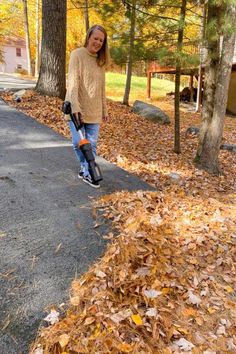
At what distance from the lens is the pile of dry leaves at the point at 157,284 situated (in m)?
2.04

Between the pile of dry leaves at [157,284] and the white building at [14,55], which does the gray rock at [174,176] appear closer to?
the pile of dry leaves at [157,284]

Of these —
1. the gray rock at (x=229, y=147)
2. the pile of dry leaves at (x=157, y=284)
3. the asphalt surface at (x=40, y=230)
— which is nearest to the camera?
the pile of dry leaves at (x=157, y=284)

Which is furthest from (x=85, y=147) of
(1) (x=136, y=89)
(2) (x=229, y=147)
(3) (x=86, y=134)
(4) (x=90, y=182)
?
(1) (x=136, y=89)

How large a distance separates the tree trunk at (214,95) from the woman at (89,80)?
257cm

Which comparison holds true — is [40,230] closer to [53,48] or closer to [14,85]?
[53,48]

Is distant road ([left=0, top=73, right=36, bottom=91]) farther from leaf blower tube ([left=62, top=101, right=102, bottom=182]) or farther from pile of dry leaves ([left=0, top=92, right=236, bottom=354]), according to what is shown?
pile of dry leaves ([left=0, top=92, right=236, bottom=354])

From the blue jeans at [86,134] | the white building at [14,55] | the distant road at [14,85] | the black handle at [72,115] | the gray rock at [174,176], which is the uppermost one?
the white building at [14,55]

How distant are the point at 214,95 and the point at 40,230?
4321mm

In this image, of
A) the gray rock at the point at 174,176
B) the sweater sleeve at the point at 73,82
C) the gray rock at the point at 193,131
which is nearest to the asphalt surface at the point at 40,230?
the gray rock at the point at 174,176

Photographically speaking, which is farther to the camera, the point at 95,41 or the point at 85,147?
the point at 85,147

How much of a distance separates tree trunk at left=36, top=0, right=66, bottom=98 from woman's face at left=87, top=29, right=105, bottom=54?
4.65 m

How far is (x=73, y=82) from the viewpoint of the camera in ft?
11.4

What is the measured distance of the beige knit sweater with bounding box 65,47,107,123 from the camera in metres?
3.46

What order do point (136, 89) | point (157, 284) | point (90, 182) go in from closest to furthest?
point (157, 284), point (90, 182), point (136, 89)
